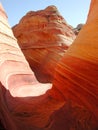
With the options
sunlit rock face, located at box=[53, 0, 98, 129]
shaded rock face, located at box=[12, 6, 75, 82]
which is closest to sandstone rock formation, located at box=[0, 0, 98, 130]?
sunlit rock face, located at box=[53, 0, 98, 129]

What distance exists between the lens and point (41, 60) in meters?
8.28

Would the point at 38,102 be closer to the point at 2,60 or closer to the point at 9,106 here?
the point at 9,106

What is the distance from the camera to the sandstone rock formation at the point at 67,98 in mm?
2766

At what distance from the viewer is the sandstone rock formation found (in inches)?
109

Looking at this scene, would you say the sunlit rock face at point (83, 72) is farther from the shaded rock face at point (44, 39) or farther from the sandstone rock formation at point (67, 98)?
the shaded rock face at point (44, 39)

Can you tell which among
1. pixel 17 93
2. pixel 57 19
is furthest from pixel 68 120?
pixel 57 19

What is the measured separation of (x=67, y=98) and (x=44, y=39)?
19.8ft

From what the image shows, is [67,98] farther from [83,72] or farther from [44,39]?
[44,39]

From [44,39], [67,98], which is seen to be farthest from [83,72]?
[44,39]

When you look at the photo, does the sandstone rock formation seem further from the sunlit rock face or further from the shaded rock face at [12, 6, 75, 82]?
the shaded rock face at [12, 6, 75, 82]

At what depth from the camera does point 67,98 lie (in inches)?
120

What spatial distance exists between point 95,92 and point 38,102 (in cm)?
101

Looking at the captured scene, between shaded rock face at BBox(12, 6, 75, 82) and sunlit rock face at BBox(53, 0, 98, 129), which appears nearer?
sunlit rock face at BBox(53, 0, 98, 129)

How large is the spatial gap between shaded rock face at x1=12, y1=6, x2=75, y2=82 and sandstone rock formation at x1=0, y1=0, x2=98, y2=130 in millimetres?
4053
